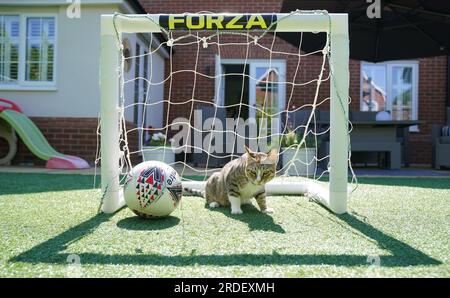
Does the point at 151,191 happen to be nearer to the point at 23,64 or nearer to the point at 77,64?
the point at 77,64

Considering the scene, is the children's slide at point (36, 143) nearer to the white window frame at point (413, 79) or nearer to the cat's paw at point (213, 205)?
the cat's paw at point (213, 205)

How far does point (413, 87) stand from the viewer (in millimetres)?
9266

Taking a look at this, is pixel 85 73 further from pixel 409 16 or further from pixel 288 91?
pixel 409 16

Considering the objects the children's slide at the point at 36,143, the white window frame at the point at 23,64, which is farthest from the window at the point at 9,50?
the children's slide at the point at 36,143

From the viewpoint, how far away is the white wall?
698 centimetres

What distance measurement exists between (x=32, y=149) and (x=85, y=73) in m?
1.67

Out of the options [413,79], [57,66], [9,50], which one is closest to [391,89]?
[413,79]

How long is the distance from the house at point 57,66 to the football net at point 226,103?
64 cm

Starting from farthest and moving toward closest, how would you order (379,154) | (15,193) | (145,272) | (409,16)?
(379,154) → (409,16) → (15,193) → (145,272)

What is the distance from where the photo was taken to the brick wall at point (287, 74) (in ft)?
29.7

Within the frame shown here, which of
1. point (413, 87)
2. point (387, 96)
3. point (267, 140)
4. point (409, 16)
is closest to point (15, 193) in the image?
point (267, 140)

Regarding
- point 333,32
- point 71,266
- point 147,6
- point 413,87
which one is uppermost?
point 147,6

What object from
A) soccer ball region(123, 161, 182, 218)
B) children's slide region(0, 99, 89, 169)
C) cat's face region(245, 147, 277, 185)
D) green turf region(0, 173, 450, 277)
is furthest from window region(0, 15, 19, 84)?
cat's face region(245, 147, 277, 185)

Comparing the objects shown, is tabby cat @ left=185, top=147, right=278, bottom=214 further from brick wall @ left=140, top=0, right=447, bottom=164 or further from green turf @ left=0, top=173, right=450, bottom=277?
brick wall @ left=140, top=0, right=447, bottom=164
